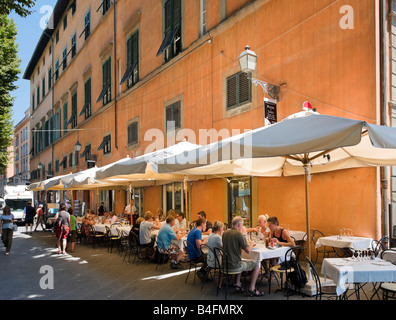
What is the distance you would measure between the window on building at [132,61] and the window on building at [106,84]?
2.55 metres

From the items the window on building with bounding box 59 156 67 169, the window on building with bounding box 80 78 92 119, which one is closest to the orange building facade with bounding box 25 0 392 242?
the window on building with bounding box 80 78 92 119

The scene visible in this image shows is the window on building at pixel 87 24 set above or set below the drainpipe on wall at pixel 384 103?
above

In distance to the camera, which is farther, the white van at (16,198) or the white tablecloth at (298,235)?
the white van at (16,198)

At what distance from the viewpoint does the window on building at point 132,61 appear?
17203 millimetres

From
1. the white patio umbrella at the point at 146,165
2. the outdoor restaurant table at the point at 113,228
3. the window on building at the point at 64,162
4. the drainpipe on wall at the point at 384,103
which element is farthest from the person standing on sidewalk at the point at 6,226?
the window on building at the point at 64,162

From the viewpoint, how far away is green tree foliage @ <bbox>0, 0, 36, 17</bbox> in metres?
8.62

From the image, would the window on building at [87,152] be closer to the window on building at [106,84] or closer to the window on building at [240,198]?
the window on building at [106,84]

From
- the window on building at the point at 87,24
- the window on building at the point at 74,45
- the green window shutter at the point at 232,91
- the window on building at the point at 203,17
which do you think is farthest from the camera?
the window on building at the point at 74,45

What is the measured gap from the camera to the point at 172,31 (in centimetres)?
1389

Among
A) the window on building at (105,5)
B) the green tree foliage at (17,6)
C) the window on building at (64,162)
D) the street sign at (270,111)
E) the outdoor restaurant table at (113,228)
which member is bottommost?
the outdoor restaurant table at (113,228)

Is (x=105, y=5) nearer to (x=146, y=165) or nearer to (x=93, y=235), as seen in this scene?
(x=93, y=235)

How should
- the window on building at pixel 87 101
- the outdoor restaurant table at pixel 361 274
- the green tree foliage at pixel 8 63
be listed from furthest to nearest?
the window on building at pixel 87 101
the green tree foliage at pixel 8 63
the outdoor restaurant table at pixel 361 274
